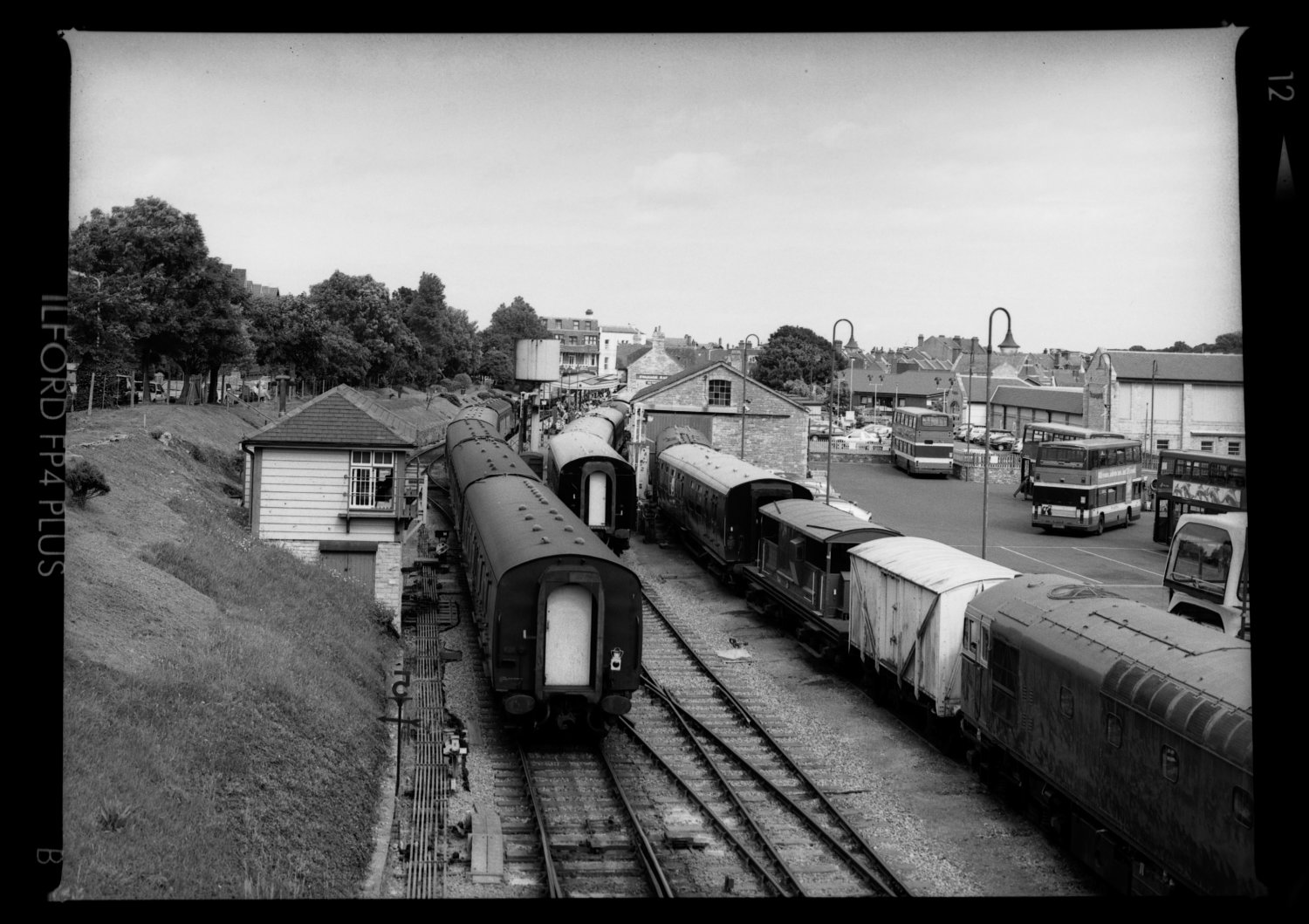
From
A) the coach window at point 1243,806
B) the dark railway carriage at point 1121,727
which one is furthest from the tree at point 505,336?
the coach window at point 1243,806

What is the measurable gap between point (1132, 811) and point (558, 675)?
21.6 feet

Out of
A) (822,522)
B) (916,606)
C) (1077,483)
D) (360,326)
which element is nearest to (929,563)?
(916,606)

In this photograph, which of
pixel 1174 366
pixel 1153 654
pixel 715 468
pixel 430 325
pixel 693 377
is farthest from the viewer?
pixel 430 325

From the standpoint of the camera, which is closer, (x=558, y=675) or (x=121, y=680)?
(x=121, y=680)

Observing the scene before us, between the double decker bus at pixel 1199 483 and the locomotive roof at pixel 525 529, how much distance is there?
19.2 m

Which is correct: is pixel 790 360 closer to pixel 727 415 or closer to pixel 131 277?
pixel 727 415

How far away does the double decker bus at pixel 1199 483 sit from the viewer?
2862 cm

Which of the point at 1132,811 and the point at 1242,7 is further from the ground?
the point at 1242,7

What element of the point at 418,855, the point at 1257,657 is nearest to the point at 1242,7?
the point at 1257,657

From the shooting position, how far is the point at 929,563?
14.8m

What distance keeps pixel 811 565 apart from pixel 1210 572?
633 centimetres

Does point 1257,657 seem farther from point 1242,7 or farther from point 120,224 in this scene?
point 120,224

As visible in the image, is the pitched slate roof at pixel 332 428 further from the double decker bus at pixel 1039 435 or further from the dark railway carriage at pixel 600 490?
the double decker bus at pixel 1039 435

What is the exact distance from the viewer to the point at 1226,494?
2861cm
